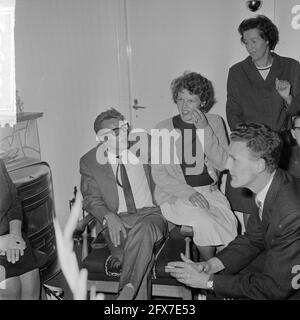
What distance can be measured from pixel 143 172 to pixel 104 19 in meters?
0.70

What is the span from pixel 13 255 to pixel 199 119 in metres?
0.87

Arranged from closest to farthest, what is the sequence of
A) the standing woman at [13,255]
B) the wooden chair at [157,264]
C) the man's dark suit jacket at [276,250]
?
the man's dark suit jacket at [276,250], the standing woman at [13,255], the wooden chair at [157,264]

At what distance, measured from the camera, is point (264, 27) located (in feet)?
5.65

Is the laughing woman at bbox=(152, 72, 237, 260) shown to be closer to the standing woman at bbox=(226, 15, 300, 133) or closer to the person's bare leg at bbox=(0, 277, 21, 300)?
the standing woman at bbox=(226, 15, 300, 133)

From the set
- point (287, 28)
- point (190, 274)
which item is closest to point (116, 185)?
point (190, 274)

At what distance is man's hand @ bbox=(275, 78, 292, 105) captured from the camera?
5.73ft

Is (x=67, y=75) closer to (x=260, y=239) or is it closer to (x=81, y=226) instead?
(x=81, y=226)

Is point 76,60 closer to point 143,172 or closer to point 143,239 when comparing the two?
point 143,172

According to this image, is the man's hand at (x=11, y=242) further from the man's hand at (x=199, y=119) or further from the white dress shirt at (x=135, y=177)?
the man's hand at (x=199, y=119)

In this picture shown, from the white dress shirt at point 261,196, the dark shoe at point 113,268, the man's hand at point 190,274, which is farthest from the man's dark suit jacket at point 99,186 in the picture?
the white dress shirt at point 261,196

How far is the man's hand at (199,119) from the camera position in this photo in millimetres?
1722

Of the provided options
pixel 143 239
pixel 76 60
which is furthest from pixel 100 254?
pixel 76 60

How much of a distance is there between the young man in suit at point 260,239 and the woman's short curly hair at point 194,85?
0.46 m

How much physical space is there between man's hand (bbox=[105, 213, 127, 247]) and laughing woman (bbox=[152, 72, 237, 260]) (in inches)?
7.5
